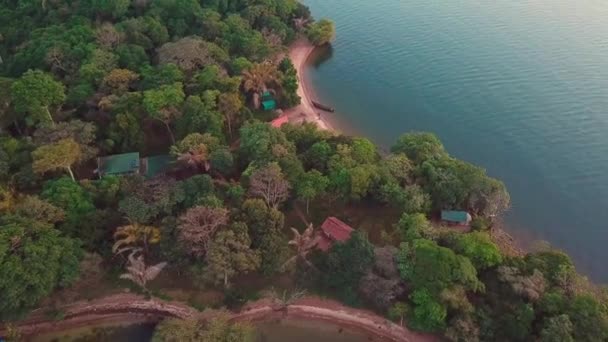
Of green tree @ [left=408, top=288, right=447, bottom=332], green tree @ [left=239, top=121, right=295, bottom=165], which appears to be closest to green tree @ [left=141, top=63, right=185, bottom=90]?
green tree @ [left=239, top=121, right=295, bottom=165]

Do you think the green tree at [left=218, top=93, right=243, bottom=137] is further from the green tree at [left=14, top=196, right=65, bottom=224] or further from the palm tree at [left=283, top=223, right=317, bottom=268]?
the green tree at [left=14, top=196, right=65, bottom=224]

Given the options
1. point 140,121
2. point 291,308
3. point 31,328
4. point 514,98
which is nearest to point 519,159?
point 514,98

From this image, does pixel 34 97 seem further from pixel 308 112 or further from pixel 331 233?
pixel 331 233

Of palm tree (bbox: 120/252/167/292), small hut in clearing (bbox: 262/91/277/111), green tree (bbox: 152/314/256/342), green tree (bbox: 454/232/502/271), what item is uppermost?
green tree (bbox: 454/232/502/271)

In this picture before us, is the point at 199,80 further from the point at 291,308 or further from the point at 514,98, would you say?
the point at 514,98

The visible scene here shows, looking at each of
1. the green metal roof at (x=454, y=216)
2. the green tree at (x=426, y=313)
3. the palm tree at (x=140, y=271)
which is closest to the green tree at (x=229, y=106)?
the palm tree at (x=140, y=271)
